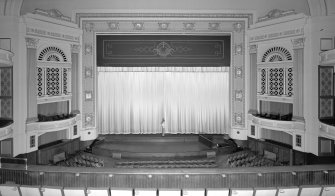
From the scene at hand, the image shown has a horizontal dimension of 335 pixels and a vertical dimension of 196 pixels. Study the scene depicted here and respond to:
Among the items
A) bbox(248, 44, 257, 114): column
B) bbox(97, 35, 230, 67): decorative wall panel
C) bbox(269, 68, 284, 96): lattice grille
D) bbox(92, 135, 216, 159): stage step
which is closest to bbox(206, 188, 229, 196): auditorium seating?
bbox(92, 135, 216, 159): stage step

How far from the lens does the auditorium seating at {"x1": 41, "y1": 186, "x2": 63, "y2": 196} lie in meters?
7.30

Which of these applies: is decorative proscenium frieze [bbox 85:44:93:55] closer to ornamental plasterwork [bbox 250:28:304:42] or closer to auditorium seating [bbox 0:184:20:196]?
ornamental plasterwork [bbox 250:28:304:42]

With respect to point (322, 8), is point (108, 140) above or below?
below

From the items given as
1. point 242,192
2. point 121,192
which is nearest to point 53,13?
point 121,192

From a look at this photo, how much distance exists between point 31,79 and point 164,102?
25.4ft

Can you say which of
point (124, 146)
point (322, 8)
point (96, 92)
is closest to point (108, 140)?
point (124, 146)

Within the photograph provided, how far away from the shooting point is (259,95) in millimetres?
15055

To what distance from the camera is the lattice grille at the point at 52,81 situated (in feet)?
46.4

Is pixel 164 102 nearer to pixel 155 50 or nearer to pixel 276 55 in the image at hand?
pixel 155 50

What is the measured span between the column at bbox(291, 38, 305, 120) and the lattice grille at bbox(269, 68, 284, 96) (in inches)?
30.4

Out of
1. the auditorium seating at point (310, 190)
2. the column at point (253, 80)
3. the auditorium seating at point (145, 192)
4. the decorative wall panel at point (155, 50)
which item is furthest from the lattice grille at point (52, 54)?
the auditorium seating at point (310, 190)

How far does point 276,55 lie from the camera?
14266mm

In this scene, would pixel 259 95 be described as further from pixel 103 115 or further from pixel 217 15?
pixel 103 115

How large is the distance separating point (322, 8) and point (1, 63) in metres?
13.3
